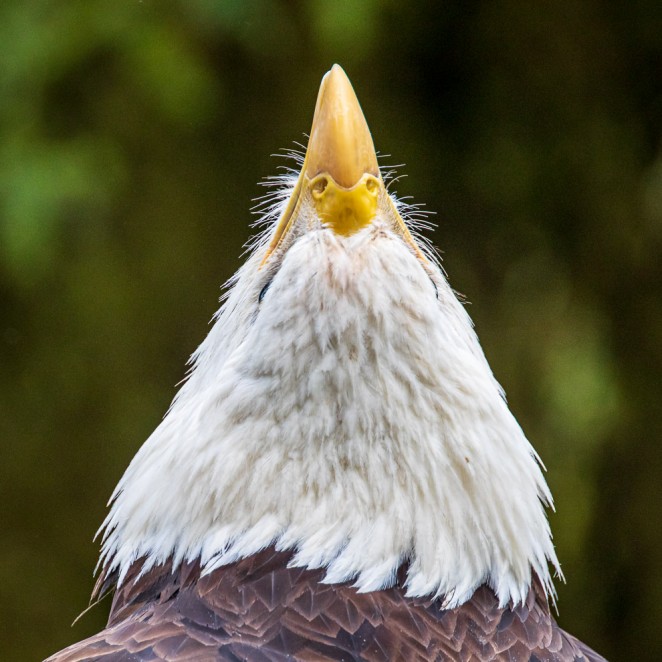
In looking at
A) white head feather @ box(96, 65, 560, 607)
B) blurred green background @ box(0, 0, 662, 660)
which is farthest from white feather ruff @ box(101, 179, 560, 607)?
blurred green background @ box(0, 0, 662, 660)

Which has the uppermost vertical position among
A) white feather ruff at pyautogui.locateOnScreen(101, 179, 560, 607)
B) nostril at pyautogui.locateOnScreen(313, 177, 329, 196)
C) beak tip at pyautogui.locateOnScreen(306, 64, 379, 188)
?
beak tip at pyautogui.locateOnScreen(306, 64, 379, 188)

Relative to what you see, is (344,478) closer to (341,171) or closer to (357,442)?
(357,442)

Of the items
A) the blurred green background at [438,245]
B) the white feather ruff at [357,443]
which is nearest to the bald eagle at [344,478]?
the white feather ruff at [357,443]

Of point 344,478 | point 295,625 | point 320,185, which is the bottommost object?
point 295,625

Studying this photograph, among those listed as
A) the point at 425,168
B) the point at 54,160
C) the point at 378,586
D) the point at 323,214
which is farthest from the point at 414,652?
the point at 425,168

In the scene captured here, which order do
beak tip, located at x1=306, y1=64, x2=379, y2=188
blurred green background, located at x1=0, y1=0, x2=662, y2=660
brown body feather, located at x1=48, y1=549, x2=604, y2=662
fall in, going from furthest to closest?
blurred green background, located at x1=0, y1=0, x2=662, y2=660 < beak tip, located at x1=306, y1=64, x2=379, y2=188 < brown body feather, located at x1=48, y1=549, x2=604, y2=662

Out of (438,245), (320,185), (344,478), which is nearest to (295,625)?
(344,478)

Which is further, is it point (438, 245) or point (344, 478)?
point (438, 245)

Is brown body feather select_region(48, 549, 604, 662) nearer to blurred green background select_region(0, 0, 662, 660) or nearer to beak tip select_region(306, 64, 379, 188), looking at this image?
beak tip select_region(306, 64, 379, 188)
